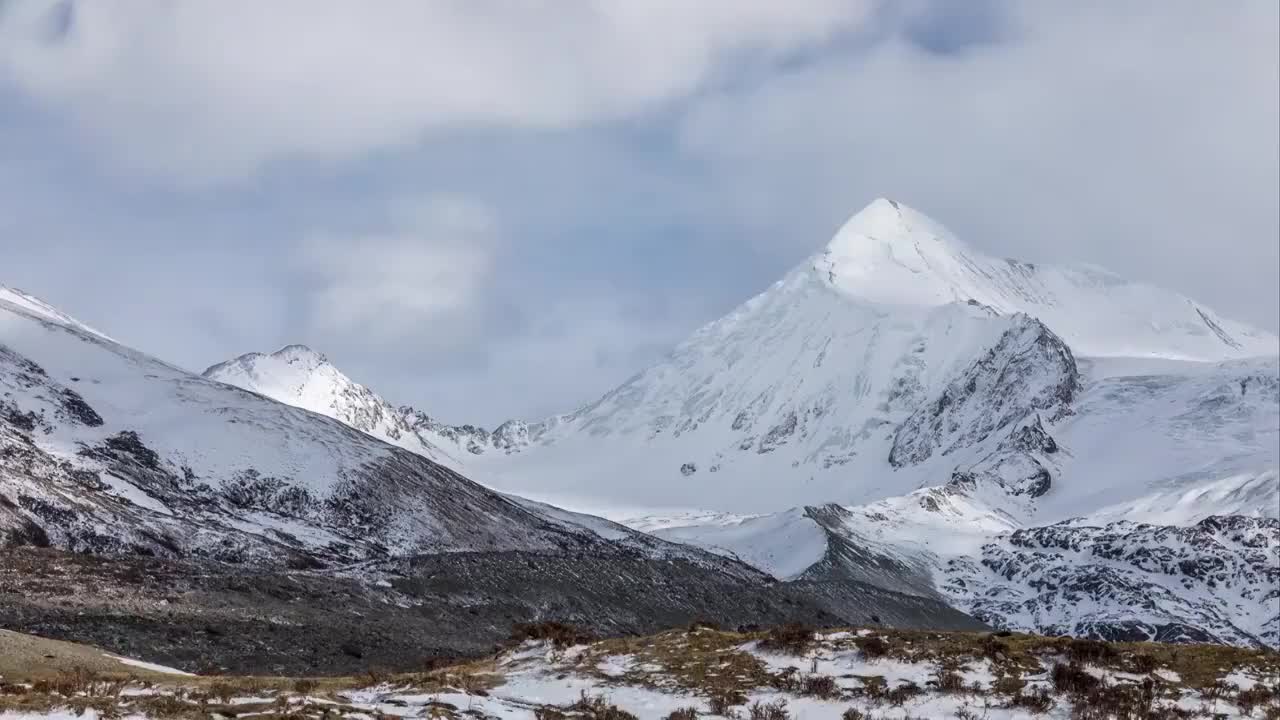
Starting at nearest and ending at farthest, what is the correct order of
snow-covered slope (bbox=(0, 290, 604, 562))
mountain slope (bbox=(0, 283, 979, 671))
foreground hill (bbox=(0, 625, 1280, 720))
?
1. foreground hill (bbox=(0, 625, 1280, 720))
2. mountain slope (bbox=(0, 283, 979, 671))
3. snow-covered slope (bbox=(0, 290, 604, 562))

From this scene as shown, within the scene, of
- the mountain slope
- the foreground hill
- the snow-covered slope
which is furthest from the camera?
the snow-covered slope

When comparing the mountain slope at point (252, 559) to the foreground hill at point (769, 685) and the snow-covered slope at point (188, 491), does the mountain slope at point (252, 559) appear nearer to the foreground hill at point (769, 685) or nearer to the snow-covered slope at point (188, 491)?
the snow-covered slope at point (188, 491)

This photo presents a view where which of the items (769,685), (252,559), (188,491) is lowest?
(769,685)

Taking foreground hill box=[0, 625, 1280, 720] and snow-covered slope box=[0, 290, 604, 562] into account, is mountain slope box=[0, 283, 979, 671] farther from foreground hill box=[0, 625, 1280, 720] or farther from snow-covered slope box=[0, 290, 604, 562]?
foreground hill box=[0, 625, 1280, 720]

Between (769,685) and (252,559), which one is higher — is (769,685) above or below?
→ below

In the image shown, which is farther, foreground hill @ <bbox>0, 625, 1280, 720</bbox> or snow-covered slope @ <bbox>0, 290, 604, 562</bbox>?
snow-covered slope @ <bbox>0, 290, 604, 562</bbox>

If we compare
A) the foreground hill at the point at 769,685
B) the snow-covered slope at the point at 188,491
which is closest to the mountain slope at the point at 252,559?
the snow-covered slope at the point at 188,491

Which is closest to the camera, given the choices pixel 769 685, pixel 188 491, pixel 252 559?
pixel 769 685

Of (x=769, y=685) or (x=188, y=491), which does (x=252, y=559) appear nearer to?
(x=188, y=491)

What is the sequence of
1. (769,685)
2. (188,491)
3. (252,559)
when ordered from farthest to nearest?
1. (188,491)
2. (252,559)
3. (769,685)

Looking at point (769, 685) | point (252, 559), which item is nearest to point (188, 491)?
point (252, 559)

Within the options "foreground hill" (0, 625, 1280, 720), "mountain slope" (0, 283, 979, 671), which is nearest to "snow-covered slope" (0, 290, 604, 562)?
"mountain slope" (0, 283, 979, 671)

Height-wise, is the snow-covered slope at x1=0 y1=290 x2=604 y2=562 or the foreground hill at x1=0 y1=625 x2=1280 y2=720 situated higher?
the snow-covered slope at x1=0 y1=290 x2=604 y2=562

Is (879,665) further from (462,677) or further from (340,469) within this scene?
(340,469)
